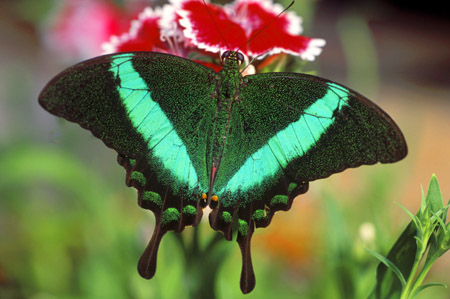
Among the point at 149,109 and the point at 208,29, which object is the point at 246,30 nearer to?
the point at 208,29

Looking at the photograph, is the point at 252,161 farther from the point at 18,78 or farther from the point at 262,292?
the point at 18,78

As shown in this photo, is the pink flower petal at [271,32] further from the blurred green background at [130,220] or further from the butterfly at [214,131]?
the blurred green background at [130,220]

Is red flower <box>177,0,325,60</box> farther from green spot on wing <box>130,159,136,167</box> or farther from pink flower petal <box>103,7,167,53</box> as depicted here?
green spot on wing <box>130,159,136,167</box>

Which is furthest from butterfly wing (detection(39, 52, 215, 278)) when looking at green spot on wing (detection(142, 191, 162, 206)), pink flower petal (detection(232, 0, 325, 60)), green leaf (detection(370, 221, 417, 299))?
green leaf (detection(370, 221, 417, 299))

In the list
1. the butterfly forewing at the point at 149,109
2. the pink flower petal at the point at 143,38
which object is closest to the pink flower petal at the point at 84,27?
the pink flower petal at the point at 143,38

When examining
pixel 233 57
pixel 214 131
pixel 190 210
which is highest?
pixel 233 57

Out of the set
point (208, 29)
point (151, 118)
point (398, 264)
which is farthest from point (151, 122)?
point (398, 264)
